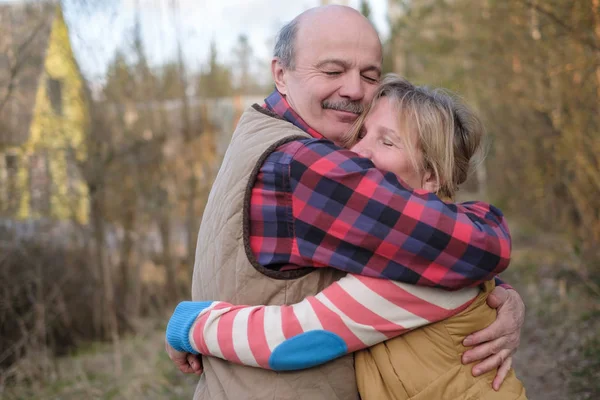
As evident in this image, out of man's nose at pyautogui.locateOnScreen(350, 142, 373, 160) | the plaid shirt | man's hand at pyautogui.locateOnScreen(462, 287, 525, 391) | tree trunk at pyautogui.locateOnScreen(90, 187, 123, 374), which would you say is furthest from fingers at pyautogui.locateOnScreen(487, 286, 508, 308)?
tree trunk at pyautogui.locateOnScreen(90, 187, 123, 374)

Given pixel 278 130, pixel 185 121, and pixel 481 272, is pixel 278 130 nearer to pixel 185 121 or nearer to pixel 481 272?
pixel 481 272

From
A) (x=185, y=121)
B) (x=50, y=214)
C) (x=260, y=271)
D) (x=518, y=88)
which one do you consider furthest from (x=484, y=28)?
(x=260, y=271)

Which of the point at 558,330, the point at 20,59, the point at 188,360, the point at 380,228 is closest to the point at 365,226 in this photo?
the point at 380,228

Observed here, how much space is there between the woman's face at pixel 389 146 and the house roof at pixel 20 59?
560cm

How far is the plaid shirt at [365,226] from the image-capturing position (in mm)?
1910

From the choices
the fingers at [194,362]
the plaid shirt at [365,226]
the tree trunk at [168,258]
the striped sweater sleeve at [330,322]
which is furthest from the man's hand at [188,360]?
the tree trunk at [168,258]

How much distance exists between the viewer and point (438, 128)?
2223mm

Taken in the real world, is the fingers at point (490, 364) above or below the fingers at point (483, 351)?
below

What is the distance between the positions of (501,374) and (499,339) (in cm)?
11

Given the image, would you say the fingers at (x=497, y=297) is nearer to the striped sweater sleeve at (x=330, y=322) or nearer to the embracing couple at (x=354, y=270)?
the embracing couple at (x=354, y=270)

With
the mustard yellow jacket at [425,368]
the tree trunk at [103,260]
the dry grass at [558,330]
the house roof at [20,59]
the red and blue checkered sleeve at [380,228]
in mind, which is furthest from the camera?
the tree trunk at [103,260]

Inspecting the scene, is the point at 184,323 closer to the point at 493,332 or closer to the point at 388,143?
the point at 388,143

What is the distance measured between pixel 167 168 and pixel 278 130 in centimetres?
946

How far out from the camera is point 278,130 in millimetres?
2170
